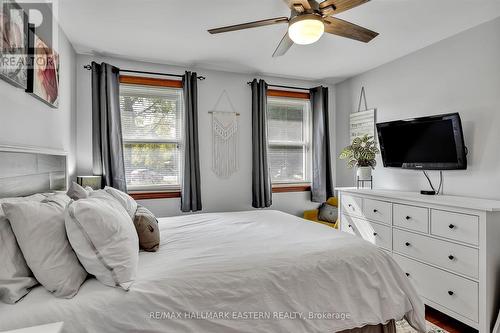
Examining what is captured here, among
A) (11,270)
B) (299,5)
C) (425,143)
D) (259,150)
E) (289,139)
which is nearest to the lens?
(11,270)

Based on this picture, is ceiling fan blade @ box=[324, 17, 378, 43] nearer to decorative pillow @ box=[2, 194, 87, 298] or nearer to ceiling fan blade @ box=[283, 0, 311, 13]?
ceiling fan blade @ box=[283, 0, 311, 13]

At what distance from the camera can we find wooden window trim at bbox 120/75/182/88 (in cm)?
317

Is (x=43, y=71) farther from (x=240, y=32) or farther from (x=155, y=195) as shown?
(x=155, y=195)

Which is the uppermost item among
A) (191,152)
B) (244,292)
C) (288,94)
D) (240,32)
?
(240,32)

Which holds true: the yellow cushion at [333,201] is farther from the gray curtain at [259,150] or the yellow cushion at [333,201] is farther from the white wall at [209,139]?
the gray curtain at [259,150]

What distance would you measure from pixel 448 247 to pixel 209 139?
2729 mm

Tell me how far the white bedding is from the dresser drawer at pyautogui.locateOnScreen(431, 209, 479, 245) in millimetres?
747

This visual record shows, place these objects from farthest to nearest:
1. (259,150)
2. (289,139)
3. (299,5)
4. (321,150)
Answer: (289,139) → (321,150) → (259,150) → (299,5)

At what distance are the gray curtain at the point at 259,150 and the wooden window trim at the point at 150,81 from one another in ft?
3.40

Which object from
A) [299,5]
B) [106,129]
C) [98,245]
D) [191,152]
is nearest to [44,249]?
[98,245]

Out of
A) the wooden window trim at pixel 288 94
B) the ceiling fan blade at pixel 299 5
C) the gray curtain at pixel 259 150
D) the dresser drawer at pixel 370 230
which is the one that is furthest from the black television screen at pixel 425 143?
the ceiling fan blade at pixel 299 5

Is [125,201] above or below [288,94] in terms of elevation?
below

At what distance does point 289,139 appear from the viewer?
13.4ft

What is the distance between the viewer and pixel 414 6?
2.11 m
